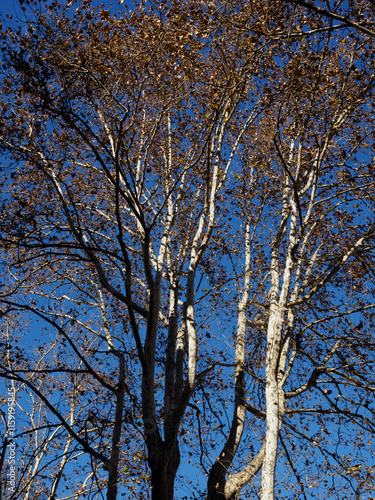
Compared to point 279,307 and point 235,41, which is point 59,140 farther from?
point 279,307

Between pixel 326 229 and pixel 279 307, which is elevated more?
pixel 326 229

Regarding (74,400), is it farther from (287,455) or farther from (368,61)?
(368,61)

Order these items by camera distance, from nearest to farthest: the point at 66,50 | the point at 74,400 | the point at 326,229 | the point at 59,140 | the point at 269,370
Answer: the point at 269,370
the point at 66,50
the point at 59,140
the point at 326,229
the point at 74,400

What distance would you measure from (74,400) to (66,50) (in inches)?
444

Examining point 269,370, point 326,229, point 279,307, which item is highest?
point 326,229

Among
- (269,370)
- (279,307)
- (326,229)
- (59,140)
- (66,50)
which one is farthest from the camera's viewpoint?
(326,229)

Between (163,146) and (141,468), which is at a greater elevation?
(163,146)

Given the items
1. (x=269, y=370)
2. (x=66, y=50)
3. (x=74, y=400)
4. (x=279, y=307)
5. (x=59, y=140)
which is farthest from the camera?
(x=74, y=400)

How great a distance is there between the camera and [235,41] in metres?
8.70

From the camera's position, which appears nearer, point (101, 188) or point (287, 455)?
point (287, 455)

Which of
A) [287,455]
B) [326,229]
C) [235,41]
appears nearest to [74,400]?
[287,455]

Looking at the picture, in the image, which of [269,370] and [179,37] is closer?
[269,370]

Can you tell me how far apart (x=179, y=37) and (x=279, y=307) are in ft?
18.5

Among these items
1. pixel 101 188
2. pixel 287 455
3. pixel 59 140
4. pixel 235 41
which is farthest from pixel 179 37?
pixel 287 455
